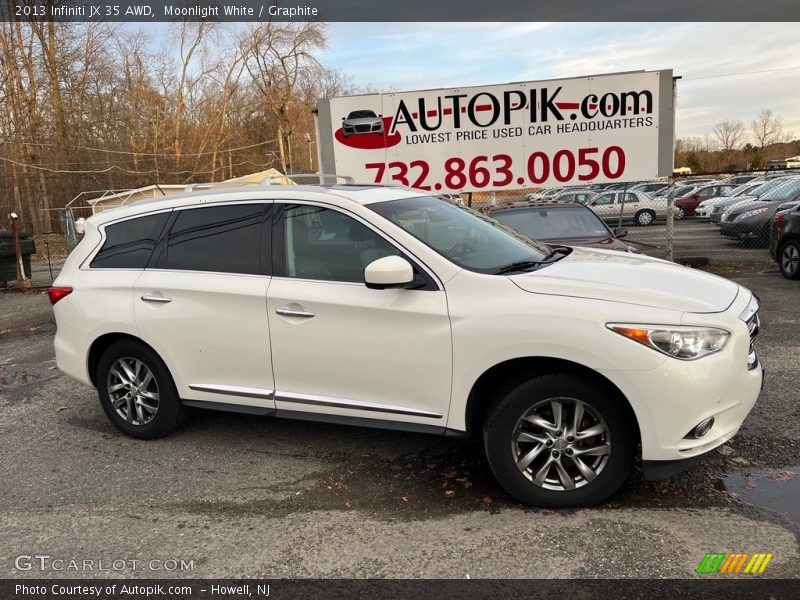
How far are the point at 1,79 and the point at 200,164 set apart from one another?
421 inches

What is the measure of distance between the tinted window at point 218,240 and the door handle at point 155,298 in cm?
22

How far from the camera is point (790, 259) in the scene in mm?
9820

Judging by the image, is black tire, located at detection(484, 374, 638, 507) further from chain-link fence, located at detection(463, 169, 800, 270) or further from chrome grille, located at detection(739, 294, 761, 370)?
chain-link fence, located at detection(463, 169, 800, 270)

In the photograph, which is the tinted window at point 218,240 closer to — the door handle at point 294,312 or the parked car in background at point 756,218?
the door handle at point 294,312

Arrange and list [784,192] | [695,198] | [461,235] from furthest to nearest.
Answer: [695,198]
[784,192]
[461,235]

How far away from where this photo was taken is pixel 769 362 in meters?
5.62

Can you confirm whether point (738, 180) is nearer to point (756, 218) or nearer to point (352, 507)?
point (756, 218)

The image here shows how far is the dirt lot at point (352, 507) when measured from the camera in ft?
9.55

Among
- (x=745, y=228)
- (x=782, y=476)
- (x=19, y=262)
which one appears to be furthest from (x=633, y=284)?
(x=19, y=262)

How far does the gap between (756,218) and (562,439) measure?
13.1 meters

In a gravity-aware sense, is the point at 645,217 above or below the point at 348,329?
below

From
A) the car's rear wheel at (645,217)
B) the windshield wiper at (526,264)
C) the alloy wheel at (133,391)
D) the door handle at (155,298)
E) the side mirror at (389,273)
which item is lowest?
the car's rear wheel at (645,217)

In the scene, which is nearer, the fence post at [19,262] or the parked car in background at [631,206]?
the fence post at [19,262]

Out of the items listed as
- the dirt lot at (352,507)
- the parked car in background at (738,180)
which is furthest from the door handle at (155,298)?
the parked car in background at (738,180)
